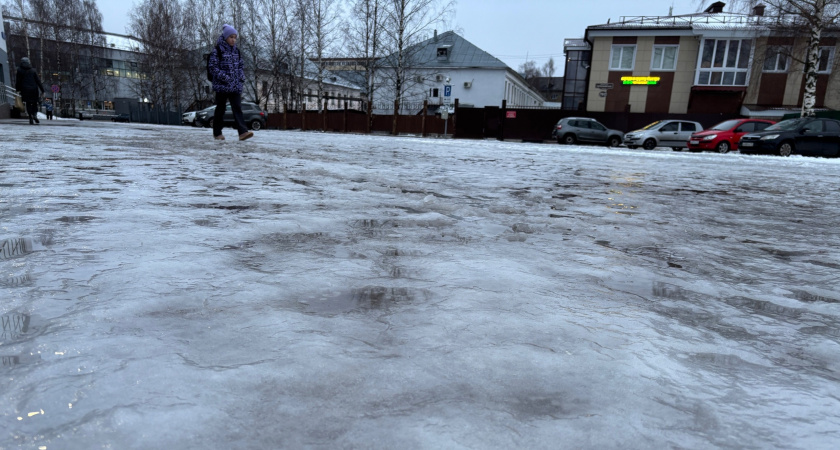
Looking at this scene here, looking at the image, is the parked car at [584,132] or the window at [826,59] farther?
the window at [826,59]

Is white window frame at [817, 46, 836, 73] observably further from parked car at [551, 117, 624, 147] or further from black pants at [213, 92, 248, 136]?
black pants at [213, 92, 248, 136]

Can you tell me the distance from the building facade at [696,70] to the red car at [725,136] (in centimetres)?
854

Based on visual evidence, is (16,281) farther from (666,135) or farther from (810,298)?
(666,135)

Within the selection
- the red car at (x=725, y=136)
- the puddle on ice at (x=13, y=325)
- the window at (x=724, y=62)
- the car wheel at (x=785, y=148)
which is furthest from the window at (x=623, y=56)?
the puddle on ice at (x=13, y=325)

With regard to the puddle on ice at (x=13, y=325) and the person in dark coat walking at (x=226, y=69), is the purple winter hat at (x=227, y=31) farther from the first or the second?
the puddle on ice at (x=13, y=325)

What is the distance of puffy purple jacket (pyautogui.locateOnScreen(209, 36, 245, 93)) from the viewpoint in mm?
7055

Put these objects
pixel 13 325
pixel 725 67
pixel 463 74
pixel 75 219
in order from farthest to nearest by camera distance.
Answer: pixel 463 74 < pixel 725 67 < pixel 75 219 < pixel 13 325

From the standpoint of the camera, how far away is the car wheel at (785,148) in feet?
49.2

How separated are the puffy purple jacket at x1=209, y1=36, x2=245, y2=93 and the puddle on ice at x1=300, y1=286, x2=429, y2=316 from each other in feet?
21.1

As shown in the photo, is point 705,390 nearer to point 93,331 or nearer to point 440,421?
point 440,421

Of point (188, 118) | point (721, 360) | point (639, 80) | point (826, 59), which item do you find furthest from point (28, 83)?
point (826, 59)

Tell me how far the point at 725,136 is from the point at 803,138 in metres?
2.83

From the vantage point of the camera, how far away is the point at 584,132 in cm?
2162

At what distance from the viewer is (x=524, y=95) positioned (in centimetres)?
5862
